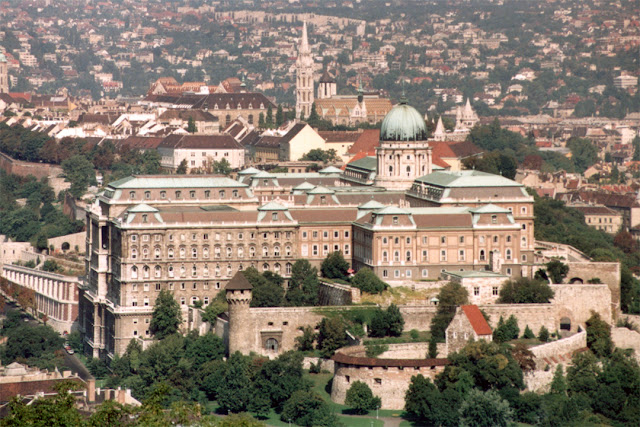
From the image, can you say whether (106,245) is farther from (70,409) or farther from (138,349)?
(70,409)

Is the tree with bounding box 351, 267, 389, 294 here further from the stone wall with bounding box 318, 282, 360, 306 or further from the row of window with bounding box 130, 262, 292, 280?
the row of window with bounding box 130, 262, 292, 280

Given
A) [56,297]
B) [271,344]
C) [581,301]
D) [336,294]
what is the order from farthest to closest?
[56,297] < [336,294] < [581,301] < [271,344]

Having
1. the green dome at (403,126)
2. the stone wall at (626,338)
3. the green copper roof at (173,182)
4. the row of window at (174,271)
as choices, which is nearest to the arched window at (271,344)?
the row of window at (174,271)

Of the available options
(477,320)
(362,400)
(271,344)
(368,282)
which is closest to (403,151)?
(368,282)

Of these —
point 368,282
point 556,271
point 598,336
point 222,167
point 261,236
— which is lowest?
point 598,336

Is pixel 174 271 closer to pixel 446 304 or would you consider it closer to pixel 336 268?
pixel 336 268

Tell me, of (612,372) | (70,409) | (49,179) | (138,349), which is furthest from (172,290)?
(49,179)

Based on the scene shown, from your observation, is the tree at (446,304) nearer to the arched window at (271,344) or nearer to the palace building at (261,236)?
the palace building at (261,236)
